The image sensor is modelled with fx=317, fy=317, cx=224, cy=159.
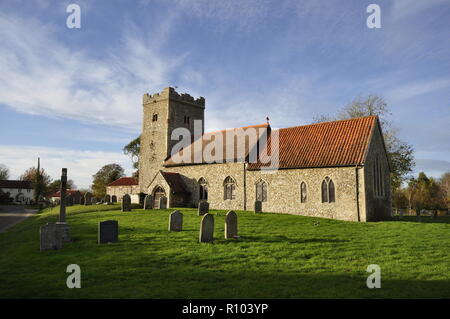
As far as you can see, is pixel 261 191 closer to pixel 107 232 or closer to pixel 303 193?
pixel 303 193

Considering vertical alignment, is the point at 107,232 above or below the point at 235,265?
above

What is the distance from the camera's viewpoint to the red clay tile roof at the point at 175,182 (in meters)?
28.4

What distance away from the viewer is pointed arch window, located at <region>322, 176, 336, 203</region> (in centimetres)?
2144

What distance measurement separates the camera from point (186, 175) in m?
30.2

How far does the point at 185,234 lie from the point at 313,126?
16.4 m

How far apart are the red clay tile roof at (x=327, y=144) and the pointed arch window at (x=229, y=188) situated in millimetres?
2274

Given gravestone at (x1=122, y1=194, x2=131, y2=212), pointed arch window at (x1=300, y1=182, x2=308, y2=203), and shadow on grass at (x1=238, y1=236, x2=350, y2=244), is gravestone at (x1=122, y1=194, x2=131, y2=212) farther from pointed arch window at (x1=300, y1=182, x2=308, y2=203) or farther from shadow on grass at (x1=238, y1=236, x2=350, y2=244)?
shadow on grass at (x1=238, y1=236, x2=350, y2=244)

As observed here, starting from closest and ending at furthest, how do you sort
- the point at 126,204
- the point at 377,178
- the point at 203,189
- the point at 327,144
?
Result: the point at 377,178
the point at 327,144
the point at 126,204
the point at 203,189

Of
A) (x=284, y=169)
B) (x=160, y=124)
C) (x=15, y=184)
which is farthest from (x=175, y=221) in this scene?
(x=15, y=184)

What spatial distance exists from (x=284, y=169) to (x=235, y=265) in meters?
15.2

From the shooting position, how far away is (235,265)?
9227 mm

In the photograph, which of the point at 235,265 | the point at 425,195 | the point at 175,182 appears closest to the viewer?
the point at 235,265

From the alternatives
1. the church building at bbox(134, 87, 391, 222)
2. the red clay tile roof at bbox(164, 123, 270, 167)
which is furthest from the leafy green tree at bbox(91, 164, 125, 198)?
the red clay tile roof at bbox(164, 123, 270, 167)

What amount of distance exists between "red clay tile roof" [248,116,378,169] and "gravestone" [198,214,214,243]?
12.0 m
